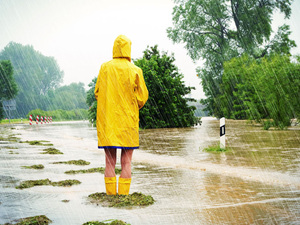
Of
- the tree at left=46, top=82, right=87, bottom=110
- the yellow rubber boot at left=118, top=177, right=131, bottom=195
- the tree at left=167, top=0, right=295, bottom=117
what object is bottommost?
the yellow rubber boot at left=118, top=177, right=131, bottom=195

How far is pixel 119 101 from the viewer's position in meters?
4.93

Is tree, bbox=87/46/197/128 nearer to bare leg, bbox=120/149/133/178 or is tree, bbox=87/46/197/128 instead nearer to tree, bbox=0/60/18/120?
bare leg, bbox=120/149/133/178

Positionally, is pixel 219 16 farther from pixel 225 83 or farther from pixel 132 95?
pixel 132 95

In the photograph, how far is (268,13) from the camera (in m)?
41.4

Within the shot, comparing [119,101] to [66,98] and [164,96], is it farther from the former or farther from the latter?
[66,98]

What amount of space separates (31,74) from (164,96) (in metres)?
76.7

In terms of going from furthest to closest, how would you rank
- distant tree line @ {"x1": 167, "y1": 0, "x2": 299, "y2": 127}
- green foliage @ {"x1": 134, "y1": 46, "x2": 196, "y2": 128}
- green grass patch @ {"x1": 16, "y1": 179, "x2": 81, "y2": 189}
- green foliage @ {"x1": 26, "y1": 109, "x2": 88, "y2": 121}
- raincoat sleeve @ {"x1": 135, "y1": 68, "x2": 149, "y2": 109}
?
green foliage @ {"x1": 26, "y1": 109, "x2": 88, "y2": 121} < distant tree line @ {"x1": 167, "y1": 0, "x2": 299, "y2": 127} < green foliage @ {"x1": 134, "y1": 46, "x2": 196, "y2": 128} < green grass patch @ {"x1": 16, "y1": 179, "x2": 81, "y2": 189} < raincoat sleeve @ {"x1": 135, "y1": 68, "x2": 149, "y2": 109}

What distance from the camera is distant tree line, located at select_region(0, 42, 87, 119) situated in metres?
90.6

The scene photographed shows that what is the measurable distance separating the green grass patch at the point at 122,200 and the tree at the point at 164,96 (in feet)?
64.4

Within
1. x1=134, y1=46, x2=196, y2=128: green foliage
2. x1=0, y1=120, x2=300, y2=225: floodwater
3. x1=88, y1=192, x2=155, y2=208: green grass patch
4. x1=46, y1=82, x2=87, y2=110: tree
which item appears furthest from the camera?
x1=46, y1=82, x2=87, y2=110: tree

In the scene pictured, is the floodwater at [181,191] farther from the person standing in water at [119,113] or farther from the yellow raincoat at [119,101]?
the yellow raincoat at [119,101]

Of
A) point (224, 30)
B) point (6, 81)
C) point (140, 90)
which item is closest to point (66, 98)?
point (6, 81)

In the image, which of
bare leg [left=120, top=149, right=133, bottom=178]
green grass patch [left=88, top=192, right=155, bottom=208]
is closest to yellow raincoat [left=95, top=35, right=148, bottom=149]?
bare leg [left=120, top=149, right=133, bottom=178]

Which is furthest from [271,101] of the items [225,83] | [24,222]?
[225,83]
